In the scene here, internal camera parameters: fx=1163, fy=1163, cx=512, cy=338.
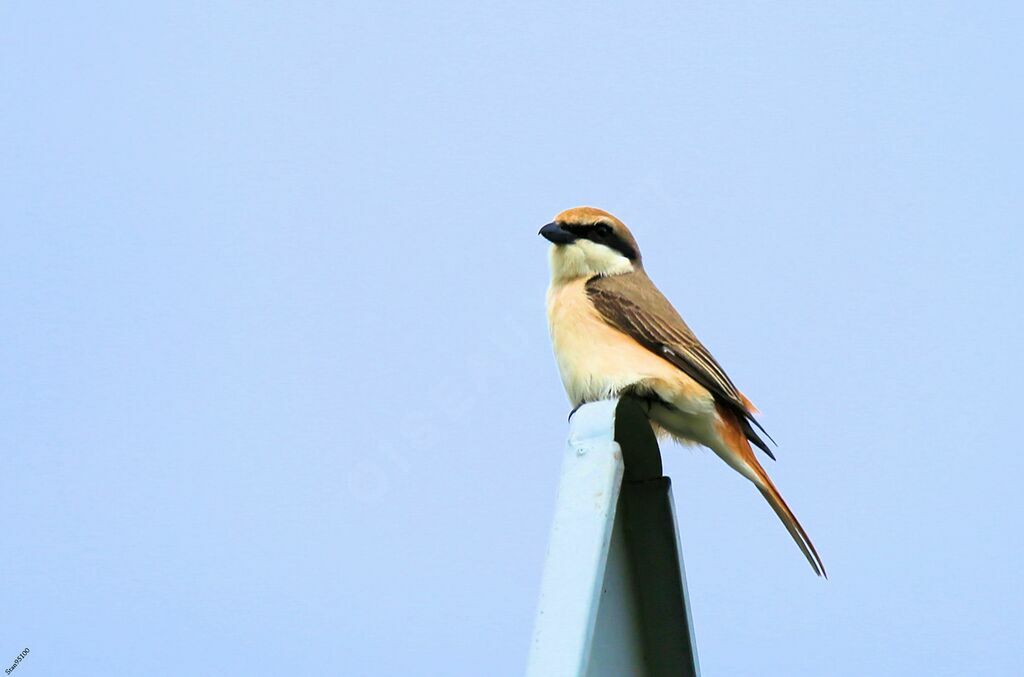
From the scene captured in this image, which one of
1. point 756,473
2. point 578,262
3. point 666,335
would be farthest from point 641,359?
point 578,262

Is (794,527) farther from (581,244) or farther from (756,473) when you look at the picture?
(581,244)

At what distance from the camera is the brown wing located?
4.37 m

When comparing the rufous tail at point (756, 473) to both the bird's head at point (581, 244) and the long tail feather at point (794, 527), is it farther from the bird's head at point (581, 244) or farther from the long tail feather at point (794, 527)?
the bird's head at point (581, 244)

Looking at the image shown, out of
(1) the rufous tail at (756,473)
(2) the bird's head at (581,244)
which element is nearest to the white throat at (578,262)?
(2) the bird's head at (581,244)

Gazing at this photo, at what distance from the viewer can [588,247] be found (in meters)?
5.04

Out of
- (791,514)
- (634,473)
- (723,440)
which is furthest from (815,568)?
(634,473)

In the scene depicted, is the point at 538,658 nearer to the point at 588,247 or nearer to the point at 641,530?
the point at 641,530

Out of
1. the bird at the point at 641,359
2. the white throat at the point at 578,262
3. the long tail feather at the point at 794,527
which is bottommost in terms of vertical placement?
the long tail feather at the point at 794,527

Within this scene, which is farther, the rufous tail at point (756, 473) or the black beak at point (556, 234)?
the black beak at point (556, 234)

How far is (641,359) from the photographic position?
4285 millimetres

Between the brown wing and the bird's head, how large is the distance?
173 millimetres

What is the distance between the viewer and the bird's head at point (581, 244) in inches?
196

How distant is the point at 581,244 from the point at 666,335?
692 millimetres

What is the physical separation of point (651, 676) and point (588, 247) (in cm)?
276
